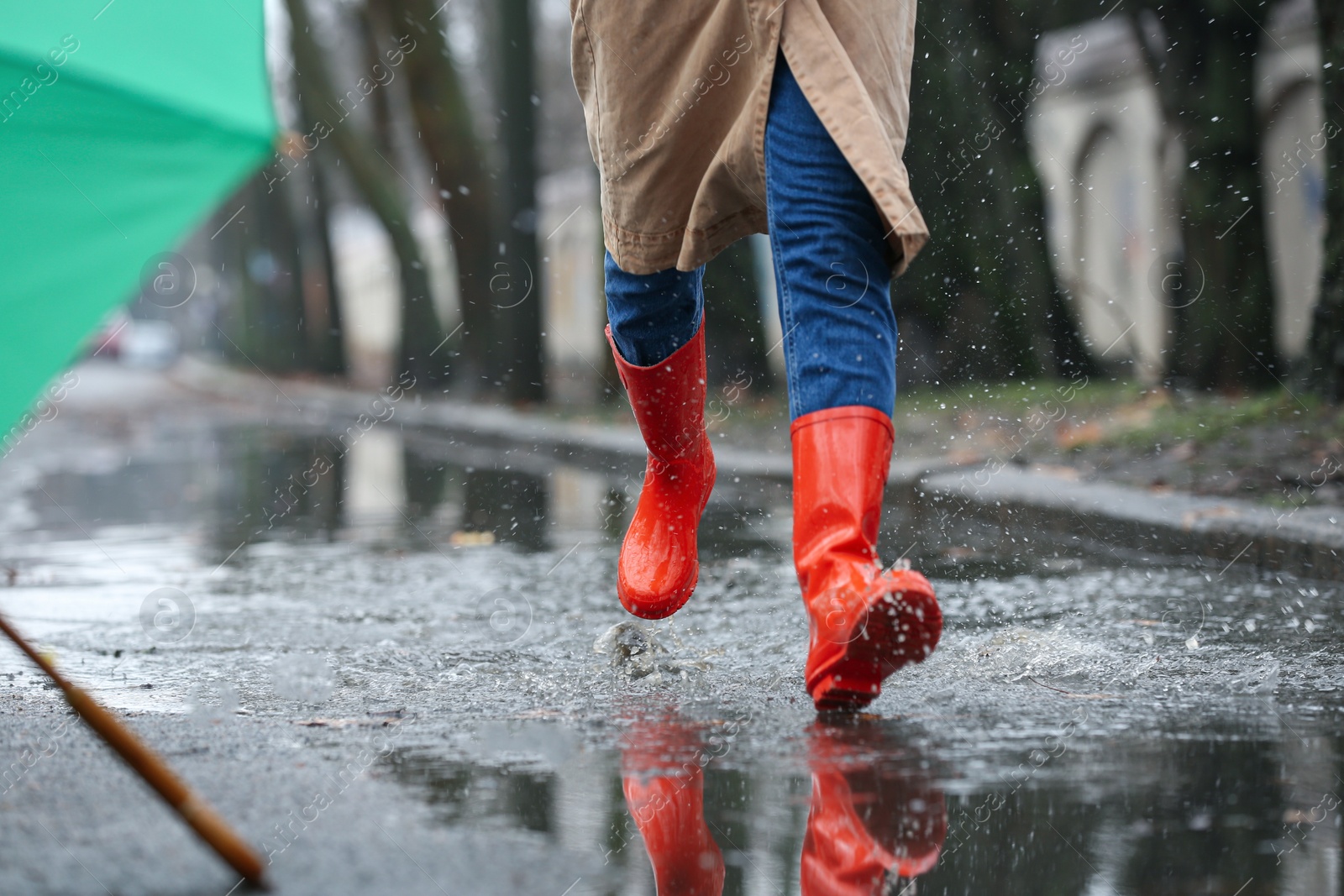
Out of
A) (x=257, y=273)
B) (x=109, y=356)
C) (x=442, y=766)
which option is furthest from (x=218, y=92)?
(x=109, y=356)

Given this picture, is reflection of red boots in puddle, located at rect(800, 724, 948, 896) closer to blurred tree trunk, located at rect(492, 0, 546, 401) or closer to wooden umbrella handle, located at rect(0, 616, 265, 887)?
wooden umbrella handle, located at rect(0, 616, 265, 887)

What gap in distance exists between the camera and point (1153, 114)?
18.0m

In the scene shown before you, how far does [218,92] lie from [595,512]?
2.87 meters

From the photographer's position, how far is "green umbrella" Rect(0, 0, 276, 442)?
295 centimetres

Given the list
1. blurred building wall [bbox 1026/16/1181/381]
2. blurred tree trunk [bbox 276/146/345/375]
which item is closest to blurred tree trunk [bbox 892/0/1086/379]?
blurred building wall [bbox 1026/16/1181/381]

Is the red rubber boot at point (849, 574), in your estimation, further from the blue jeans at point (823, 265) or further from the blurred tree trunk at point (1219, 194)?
the blurred tree trunk at point (1219, 194)

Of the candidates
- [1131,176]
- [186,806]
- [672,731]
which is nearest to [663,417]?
[672,731]

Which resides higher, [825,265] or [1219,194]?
[1219,194]

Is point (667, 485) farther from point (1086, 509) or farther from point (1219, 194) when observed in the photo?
point (1219, 194)

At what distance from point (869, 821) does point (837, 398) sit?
77 cm

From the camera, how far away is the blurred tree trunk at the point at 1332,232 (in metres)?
6.12

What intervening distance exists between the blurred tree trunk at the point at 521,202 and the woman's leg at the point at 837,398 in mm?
12539

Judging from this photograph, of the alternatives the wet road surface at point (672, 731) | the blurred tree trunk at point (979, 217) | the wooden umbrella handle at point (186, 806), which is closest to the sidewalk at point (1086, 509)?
the wet road surface at point (672, 731)

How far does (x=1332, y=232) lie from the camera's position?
621cm
